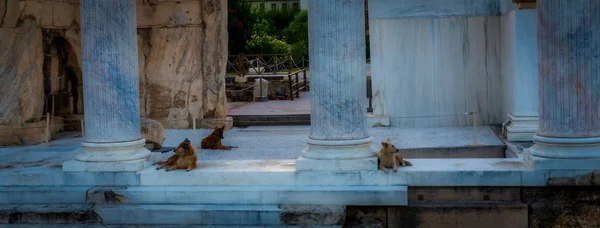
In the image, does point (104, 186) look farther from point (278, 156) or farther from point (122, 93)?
point (278, 156)

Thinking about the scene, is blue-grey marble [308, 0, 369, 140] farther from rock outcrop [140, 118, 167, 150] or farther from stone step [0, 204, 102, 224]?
rock outcrop [140, 118, 167, 150]

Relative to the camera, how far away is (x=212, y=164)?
1005 cm

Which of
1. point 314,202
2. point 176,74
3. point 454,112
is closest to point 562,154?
point 314,202

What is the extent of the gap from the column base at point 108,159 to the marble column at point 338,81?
2009 mm

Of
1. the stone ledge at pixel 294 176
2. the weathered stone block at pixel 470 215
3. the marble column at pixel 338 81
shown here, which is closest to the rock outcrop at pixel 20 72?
the stone ledge at pixel 294 176

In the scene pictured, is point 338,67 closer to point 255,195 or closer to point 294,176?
point 294,176

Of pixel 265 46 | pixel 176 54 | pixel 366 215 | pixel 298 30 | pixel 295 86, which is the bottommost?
pixel 366 215

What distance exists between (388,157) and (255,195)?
1.57 meters

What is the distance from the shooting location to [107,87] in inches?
386

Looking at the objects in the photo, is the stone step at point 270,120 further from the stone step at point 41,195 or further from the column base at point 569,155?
the column base at point 569,155

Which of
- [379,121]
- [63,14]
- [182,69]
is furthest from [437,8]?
[63,14]

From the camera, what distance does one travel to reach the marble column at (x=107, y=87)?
9797 millimetres

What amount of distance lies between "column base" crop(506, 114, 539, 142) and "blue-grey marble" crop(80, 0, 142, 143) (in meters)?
6.38

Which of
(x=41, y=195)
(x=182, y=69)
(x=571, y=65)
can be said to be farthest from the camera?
(x=182, y=69)
